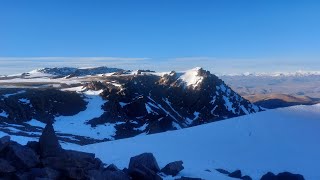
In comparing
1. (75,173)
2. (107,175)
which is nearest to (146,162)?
(107,175)

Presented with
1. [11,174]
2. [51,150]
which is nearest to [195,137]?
[51,150]

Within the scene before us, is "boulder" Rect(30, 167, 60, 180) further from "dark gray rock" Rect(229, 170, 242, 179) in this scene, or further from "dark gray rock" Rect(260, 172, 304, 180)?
"dark gray rock" Rect(260, 172, 304, 180)

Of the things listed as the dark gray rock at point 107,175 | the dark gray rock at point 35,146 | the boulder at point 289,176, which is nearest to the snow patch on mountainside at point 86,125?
the dark gray rock at point 35,146

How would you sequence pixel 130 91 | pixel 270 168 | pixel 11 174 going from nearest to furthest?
1. pixel 11 174
2. pixel 270 168
3. pixel 130 91

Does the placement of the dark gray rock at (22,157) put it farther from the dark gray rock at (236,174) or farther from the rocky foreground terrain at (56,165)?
the dark gray rock at (236,174)

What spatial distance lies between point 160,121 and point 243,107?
133 ft

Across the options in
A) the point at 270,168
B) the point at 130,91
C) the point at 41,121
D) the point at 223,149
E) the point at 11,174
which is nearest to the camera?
the point at 11,174

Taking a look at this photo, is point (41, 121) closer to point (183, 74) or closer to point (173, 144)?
point (173, 144)

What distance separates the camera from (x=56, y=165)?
19.2 meters

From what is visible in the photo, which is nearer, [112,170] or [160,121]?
[112,170]

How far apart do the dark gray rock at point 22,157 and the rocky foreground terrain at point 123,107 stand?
41.5 meters

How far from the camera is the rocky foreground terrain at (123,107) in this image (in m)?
79.0

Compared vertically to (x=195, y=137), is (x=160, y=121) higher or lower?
lower

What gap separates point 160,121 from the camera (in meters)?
91.8
